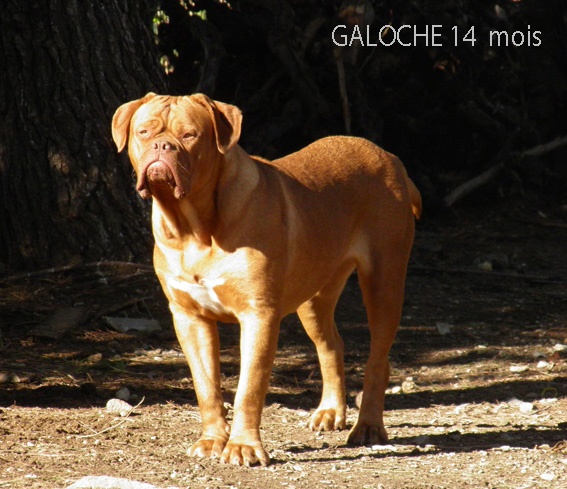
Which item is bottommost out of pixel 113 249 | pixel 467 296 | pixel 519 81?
pixel 467 296

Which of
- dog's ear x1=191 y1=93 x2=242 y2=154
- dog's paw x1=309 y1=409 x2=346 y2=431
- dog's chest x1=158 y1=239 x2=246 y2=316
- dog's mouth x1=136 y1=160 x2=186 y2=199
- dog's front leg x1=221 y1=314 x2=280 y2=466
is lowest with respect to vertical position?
dog's paw x1=309 y1=409 x2=346 y2=431

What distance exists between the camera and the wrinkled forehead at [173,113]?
4.20 meters

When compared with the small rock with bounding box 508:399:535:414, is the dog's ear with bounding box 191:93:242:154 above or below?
above

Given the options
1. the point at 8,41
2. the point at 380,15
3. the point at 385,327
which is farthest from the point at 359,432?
the point at 380,15

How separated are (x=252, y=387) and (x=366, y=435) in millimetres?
855

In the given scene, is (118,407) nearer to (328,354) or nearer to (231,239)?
(328,354)

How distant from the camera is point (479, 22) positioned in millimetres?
10562

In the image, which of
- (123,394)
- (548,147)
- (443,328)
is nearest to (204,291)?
(123,394)

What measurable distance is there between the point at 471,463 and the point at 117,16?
423cm

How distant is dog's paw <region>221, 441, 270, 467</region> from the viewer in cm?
428

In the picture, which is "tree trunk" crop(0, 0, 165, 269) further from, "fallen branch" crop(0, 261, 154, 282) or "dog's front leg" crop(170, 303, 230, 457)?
"dog's front leg" crop(170, 303, 230, 457)

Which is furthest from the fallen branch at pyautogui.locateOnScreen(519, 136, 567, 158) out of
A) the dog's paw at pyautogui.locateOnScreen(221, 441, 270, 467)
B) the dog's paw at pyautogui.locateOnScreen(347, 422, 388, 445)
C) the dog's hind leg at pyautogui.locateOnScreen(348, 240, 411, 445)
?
the dog's paw at pyautogui.locateOnScreen(221, 441, 270, 467)

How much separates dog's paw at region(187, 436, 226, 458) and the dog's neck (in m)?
0.83

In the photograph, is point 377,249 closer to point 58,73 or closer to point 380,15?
point 58,73
